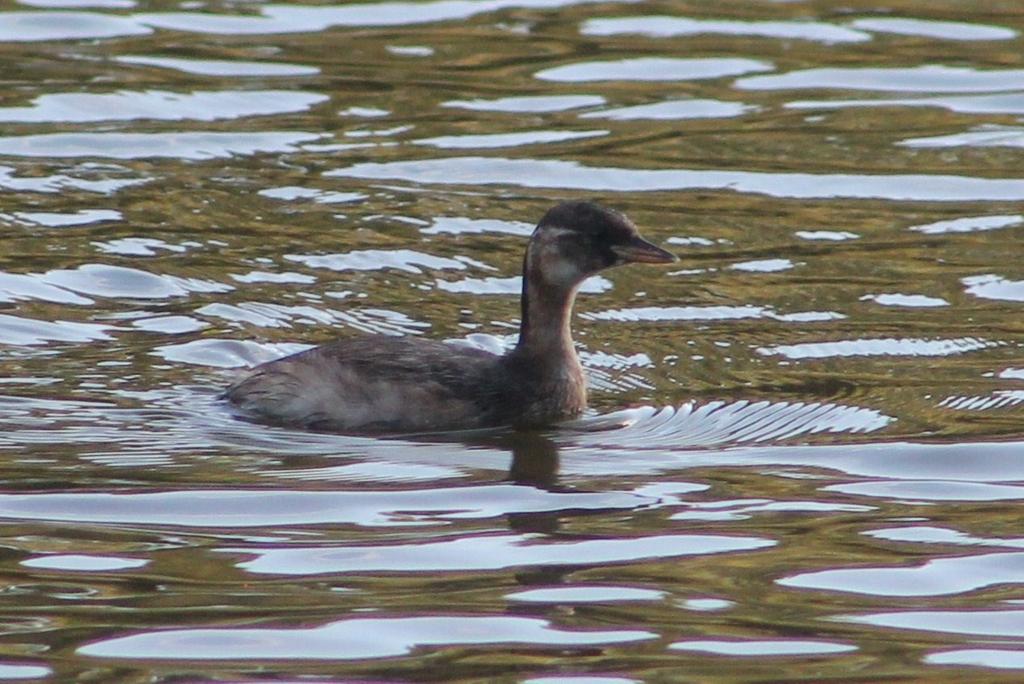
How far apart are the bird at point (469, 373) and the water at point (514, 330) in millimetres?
224

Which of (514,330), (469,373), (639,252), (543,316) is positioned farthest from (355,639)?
(514,330)

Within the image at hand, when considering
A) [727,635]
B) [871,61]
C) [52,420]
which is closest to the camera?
[727,635]

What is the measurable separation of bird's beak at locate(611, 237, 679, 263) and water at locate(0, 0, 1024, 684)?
0.62 m

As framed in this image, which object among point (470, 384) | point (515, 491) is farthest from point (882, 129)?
point (515, 491)

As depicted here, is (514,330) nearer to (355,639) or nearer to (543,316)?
(543,316)

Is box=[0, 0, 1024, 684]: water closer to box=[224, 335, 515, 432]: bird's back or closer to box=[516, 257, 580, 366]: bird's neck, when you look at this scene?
box=[224, 335, 515, 432]: bird's back

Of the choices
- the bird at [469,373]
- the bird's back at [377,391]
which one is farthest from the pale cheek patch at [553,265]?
the bird's back at [377,391]

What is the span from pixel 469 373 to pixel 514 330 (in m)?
1.70

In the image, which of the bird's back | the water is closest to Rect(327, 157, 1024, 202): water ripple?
the water

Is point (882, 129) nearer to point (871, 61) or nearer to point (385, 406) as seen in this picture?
point (871, 61)

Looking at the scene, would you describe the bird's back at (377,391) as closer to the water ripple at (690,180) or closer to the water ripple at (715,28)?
the water ripple at (690,180)

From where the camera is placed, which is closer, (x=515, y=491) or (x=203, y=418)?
(x=515, y=491)

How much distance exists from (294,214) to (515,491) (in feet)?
16.9

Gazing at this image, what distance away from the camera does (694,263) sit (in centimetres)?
1333
